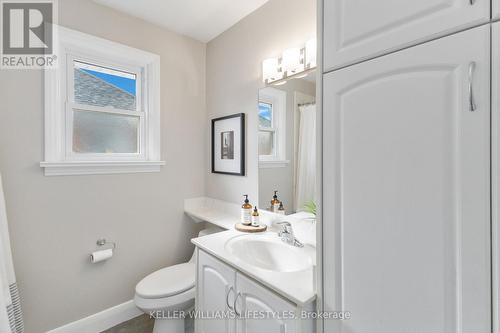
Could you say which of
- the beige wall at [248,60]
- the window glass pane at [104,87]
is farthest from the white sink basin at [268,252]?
the window glass pane at [104,87]

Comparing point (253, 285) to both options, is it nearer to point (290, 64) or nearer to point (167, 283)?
point (167, 283)

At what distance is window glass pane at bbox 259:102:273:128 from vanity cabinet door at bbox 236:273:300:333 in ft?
3.43

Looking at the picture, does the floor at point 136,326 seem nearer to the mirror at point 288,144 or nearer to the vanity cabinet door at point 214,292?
the vanity cabinet door at point 214,292

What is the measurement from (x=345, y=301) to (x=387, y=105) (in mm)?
703

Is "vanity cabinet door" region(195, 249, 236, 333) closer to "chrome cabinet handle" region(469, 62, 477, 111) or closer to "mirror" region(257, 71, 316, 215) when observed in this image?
"mirror" region(257, 71, 316, 215)

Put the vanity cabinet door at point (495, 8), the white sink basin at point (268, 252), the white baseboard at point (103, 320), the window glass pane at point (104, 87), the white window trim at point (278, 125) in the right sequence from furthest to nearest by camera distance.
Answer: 1. the window glass pane at point (104, 87)
2. the white baseboard at point (103, 320)
3. the white window trim at point (278, 125)
4. the white sink basin at point (268, 252)
5. the vanity cabinet door at point (495, 8)

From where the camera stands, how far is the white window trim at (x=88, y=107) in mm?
1651

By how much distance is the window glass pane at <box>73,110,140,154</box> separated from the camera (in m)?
1.84

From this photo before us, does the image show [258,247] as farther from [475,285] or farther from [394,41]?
[394,41]

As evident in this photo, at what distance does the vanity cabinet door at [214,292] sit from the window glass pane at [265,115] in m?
0.98

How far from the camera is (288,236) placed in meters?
1.47

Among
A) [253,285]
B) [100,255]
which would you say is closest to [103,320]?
[100,255]

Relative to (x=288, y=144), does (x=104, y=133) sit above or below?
above

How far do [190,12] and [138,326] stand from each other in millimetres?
2558
